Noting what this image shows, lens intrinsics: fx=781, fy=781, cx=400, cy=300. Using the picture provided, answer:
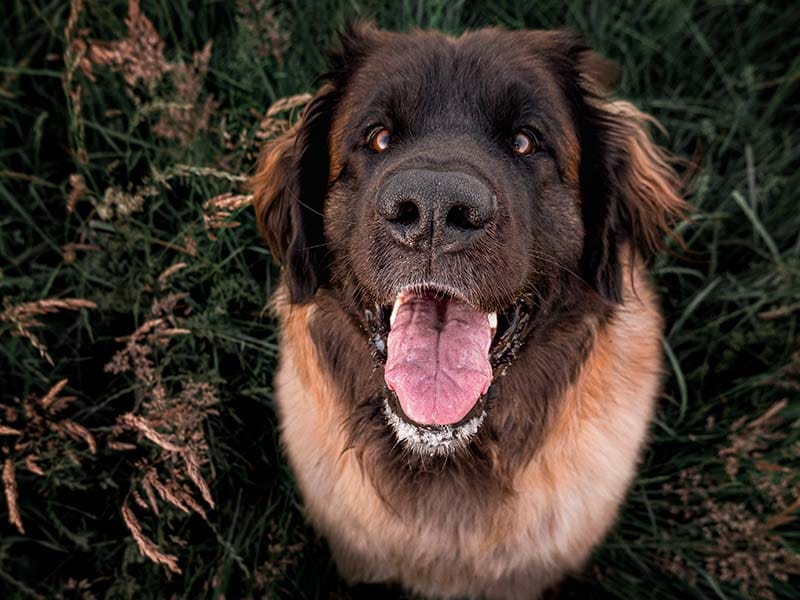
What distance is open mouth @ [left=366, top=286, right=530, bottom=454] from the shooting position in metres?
2.24

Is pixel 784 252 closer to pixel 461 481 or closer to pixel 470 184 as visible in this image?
pixel 461 481

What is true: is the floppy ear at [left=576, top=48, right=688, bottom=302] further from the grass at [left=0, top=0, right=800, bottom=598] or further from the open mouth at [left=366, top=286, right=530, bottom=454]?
the grass at [left=0, top=0, right=800, bottom=598]

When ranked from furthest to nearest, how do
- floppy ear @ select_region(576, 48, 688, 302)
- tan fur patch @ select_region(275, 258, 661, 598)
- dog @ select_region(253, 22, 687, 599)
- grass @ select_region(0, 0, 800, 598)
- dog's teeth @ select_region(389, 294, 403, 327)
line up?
grass @ select_region(0, 0, 800, 598) → tan fur patch @ select_region(275, 258, 661, 598) → floppy ear @ select_region(576, 48, 688, 302) → dog's teeth @ select_region(389, 294, 403, 327) → dog @ select_region(253, 22, 687, 599)

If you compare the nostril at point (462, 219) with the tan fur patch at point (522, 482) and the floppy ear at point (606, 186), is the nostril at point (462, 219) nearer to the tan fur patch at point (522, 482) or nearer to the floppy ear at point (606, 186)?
the floppy ear at point (606, 186)

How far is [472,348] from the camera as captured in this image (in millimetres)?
2283

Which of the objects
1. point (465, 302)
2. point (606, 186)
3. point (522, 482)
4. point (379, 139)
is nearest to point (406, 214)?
point (465, 302)

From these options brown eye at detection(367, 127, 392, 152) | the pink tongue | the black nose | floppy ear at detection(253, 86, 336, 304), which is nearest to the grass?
floppy ear at detection(253, 86, 336, 304)

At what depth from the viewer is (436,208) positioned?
1907 mm

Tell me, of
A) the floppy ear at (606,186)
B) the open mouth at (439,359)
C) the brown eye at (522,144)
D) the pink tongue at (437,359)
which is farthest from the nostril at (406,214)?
the floppy ear at (606,186)

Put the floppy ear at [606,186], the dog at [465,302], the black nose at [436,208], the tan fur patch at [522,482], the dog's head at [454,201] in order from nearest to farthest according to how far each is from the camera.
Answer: the black nose at [436,208] < the dog's head at [454,201] < the dog at [465,302] < the floppy ear at [606,186] < the tan fur patch at [522,482]

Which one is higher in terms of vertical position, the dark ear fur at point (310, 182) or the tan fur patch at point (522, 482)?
the dark ear fur at point (310, 182)

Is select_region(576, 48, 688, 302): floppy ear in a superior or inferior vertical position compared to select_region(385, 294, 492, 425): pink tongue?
superior

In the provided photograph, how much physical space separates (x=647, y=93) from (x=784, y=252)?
1.00 m

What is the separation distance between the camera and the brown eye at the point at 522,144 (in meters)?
2.33
